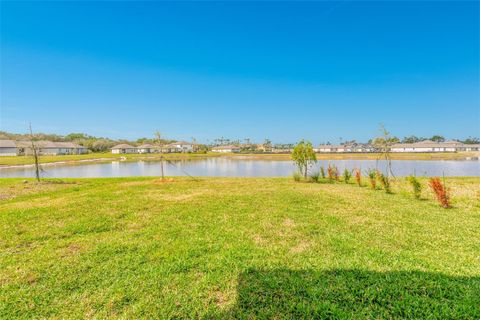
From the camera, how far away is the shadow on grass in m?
2.69

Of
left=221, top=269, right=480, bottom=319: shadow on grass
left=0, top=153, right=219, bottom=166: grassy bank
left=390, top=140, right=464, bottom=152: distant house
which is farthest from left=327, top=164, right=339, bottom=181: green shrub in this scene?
left=390, top=140, right=464, bottom=152: distant house

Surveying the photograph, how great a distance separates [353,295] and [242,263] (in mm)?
1595

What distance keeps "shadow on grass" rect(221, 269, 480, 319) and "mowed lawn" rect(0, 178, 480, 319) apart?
14mm

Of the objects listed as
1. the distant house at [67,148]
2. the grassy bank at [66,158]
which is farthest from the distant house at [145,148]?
the grassy bank at [66,158]

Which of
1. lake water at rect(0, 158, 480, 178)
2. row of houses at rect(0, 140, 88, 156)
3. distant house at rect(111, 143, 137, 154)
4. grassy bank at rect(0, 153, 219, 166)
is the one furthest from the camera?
distant house at rect(111, 143, 137, 154)

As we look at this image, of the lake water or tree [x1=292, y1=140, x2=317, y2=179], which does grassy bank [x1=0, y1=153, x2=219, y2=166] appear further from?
tree [x1=292, y1=140, x2=317, y2=179]

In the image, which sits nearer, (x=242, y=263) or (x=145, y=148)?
(x=242, y=263)

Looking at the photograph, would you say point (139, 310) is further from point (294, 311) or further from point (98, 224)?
point (98, 224)

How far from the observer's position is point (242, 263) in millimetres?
3842

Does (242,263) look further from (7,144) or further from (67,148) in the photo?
(67,148)

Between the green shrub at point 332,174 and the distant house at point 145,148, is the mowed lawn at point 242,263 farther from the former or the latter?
the distant house at point 145,148

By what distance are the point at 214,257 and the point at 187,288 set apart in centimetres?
90

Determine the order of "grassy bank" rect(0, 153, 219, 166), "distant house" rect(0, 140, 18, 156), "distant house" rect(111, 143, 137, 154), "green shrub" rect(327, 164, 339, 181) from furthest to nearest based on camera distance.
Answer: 1. "distant house" rect(111, 143, 137, 154)
2. "distant house" rect(0, 140, 18, 156)
3. "grassy bank" rect(0, 153, 219, 166)
4. "green shrub" rect(327, 164, 339, 181)

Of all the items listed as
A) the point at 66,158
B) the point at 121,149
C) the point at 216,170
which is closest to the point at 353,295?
the point at 216,170
